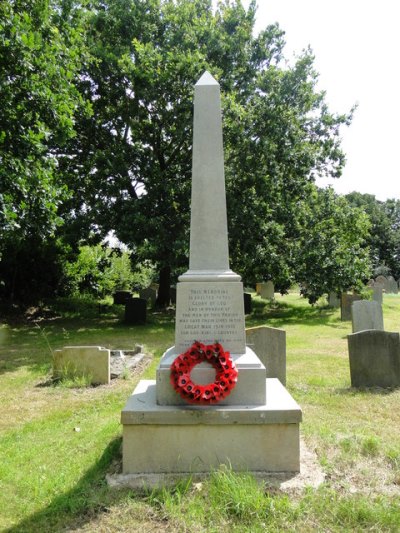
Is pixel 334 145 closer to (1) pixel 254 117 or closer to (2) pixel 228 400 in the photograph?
(1) pixel 254 117

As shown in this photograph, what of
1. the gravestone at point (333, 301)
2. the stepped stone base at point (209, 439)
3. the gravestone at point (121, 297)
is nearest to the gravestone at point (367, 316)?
the stepped stone base at point (209, 439)

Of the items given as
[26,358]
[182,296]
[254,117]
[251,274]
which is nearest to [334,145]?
[254,117]

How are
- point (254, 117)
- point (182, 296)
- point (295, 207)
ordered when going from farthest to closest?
1. point (295, 207)
2. point (254, 117)
3. point (182, 296)

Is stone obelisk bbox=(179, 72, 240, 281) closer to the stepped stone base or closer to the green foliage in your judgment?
the stepped stone base

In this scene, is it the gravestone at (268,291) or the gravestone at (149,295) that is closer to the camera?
the gravestone at (149,295)

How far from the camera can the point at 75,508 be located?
128 inches

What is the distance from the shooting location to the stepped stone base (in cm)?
382

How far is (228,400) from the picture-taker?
4043mm

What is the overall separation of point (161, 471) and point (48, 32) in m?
10.5

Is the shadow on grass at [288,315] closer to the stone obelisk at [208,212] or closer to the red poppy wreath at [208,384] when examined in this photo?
the stone obelisk at [208,212]

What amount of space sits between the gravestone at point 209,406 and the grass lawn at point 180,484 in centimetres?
31

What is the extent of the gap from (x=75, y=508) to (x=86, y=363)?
4.23 m

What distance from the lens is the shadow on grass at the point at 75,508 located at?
9.97ft

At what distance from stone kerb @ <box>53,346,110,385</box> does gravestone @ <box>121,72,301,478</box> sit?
2.92 m
